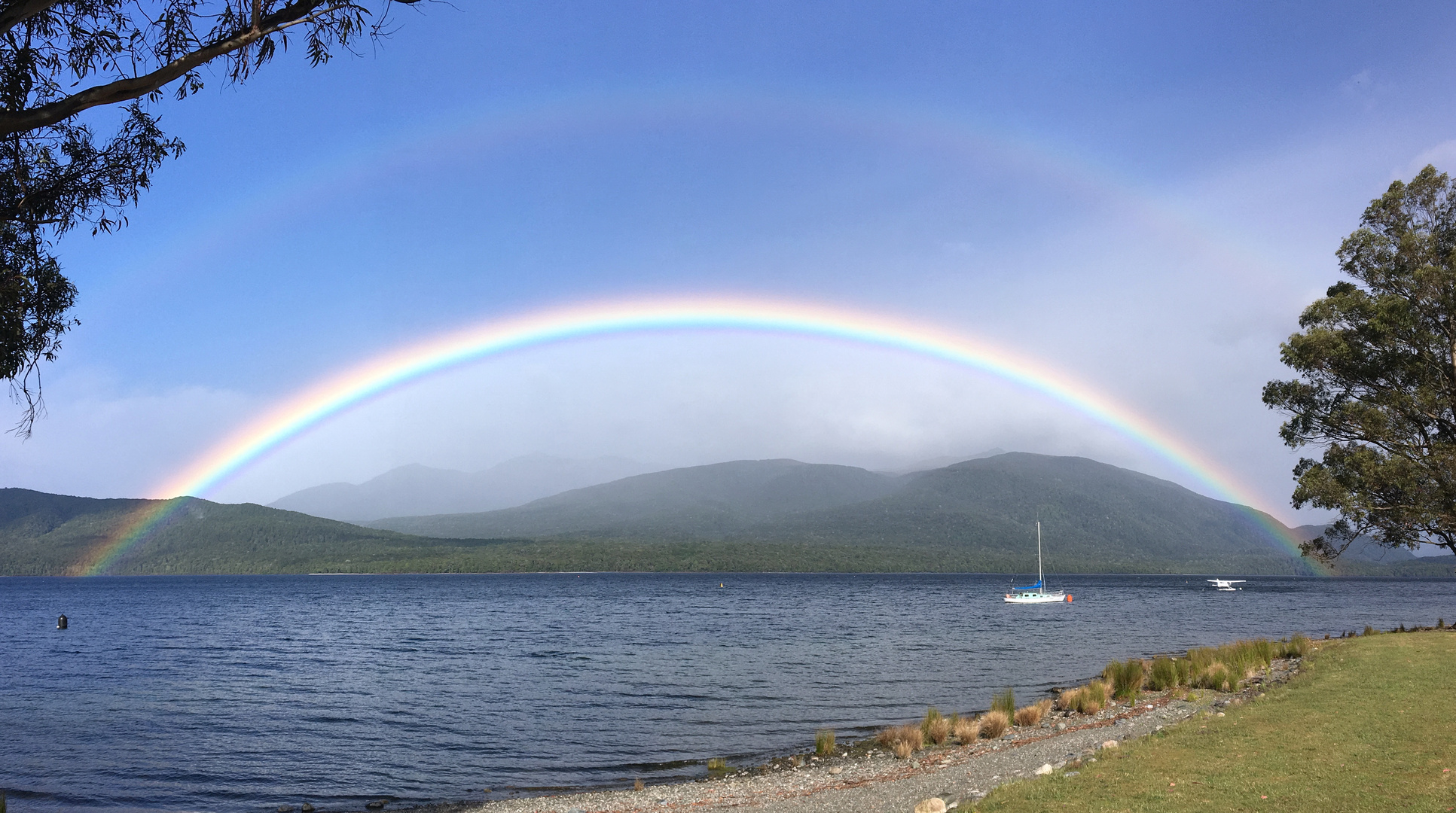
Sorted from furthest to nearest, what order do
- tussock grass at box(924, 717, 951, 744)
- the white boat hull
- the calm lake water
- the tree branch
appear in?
the white boat hull < the calm lake water < tussock grass at box(924, 717, 951, 744) < the tree branch

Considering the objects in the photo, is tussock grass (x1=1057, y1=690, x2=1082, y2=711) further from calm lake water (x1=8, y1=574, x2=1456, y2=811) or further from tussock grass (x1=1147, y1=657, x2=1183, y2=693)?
calm lake water (x1=8, y1=574, x2=1456, y2=811)

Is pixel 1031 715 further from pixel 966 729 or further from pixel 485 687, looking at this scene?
pixel 485 687

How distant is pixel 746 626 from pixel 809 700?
132 ft

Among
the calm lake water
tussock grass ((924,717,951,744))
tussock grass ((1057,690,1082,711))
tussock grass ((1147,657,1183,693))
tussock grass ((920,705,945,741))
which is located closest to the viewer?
tussock grass ((924,717,951,744))

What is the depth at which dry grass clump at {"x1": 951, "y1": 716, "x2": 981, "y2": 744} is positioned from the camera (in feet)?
72.8

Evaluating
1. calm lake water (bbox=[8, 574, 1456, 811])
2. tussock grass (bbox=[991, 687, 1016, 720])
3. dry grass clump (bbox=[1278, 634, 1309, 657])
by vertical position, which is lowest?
calm lake water (bbox=[8, 574, 1456, 811])

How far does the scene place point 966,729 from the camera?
74.2 ft

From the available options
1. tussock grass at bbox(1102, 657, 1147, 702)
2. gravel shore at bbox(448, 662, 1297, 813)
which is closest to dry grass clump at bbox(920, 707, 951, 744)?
gravel shore at bbox(448, 662, 1297, 813)

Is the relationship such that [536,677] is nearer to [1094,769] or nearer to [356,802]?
[356,802]

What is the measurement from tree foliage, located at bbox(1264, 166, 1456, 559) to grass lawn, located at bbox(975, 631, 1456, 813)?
1751 cm

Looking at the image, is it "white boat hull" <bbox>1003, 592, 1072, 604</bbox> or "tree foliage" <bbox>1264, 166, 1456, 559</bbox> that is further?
"white boat hull" <bbox>1003, 592, 1072, 604</bbox>

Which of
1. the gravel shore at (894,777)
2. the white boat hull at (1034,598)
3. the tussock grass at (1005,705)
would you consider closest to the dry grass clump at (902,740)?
the gravel shore at (894,777)

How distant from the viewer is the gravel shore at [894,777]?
15.8 meters

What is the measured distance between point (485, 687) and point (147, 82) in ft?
117
